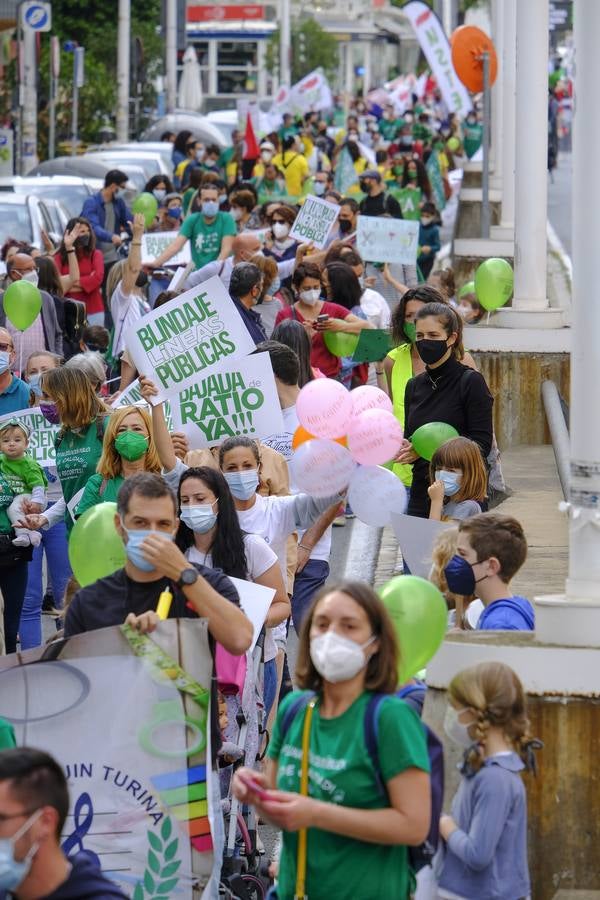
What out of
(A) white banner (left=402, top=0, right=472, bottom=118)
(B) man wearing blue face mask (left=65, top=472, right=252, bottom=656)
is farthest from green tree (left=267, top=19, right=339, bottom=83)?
(B) man wearing blue face mask (left=65, top=472, right=252, bottom=656)

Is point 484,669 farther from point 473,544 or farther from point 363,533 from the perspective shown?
point 363,533

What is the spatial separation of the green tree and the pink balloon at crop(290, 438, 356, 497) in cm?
8583

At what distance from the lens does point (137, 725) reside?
17.5 feet

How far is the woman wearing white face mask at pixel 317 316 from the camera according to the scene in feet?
39.4

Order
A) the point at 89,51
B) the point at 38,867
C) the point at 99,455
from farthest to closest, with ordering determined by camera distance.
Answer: the point at 89,51, the point at 99,455, the point at 38,867

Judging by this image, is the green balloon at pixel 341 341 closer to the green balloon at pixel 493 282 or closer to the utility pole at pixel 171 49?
the green balloon at pixel 493 282

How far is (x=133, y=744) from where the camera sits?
532 cm

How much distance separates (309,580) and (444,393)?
1.00 metres

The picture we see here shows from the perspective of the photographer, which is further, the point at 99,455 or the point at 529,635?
the point at 99,455

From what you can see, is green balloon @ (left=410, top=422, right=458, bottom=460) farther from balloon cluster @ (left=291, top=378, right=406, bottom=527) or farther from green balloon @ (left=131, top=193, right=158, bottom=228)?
green balloon @ (left=131, top=193, right=158, bottom=228)

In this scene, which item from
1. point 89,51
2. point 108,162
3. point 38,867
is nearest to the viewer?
point 38,867

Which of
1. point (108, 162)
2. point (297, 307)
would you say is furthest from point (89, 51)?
point (297, 307)

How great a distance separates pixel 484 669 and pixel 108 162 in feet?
91.3

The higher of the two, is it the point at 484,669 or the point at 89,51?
the point at 89,51
